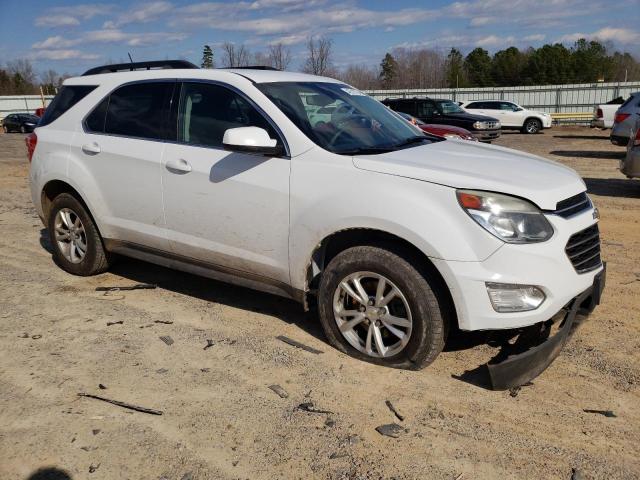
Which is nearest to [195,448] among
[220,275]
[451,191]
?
[220,275]

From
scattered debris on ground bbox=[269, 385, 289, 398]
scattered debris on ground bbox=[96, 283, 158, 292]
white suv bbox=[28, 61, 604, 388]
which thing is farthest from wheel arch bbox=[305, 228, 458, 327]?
scattered debris on ground bbox=[96, 283, 158, 292]

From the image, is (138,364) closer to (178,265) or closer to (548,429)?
(178,265)

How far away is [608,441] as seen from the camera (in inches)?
114

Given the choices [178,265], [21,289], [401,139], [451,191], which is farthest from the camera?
[21,289]

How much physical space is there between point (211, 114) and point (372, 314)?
1.94 metres

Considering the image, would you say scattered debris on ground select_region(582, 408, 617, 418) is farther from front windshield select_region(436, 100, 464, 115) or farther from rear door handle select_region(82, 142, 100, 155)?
front windshield select_region(436, 100, 464, 115)

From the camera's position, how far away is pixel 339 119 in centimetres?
412

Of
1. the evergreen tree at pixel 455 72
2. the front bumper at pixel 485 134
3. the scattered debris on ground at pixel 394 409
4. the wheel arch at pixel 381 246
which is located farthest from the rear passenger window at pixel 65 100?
the evergreen tree at pixel 455 72

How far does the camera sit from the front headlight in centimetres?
314

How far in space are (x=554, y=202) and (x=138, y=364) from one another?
281cm

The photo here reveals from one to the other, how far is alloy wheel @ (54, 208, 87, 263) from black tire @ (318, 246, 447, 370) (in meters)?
2.77

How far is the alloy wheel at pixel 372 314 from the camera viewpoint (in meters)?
3.49

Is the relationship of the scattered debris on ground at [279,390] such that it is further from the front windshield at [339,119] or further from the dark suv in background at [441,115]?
the dark suv in background at [441,115]

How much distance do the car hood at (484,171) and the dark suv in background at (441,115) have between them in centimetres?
1701
